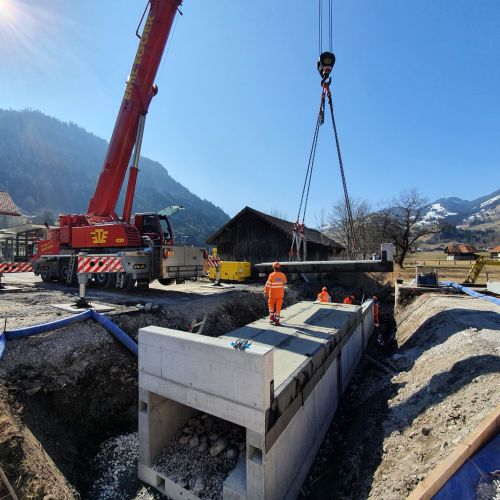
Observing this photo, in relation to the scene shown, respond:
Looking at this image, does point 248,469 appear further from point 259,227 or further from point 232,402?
point 259,227

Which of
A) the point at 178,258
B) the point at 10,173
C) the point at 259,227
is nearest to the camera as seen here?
the point at 178,258

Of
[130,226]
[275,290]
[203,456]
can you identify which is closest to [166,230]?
[130,226]

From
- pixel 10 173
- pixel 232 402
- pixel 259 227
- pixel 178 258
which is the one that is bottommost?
pixel 232 402

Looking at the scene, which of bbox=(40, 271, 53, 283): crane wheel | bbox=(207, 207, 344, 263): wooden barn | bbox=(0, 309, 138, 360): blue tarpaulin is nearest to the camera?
bbox=(0, 309, 138, 360): blue tarpaulin

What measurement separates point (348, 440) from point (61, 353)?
200 inches

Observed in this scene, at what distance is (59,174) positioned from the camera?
470 ft

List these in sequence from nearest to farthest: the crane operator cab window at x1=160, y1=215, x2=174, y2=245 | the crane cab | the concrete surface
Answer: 1. the crane cab
2. the crane operator cab window at x1=160, y1=215, x2=174, y2=245
3. the concrete surface

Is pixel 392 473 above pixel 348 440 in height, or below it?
above

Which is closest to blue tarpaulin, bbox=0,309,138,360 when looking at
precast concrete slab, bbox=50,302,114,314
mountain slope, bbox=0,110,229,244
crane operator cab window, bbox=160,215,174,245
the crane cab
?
precast concrete slab, bbox=50,302,114,314

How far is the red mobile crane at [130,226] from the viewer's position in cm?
983

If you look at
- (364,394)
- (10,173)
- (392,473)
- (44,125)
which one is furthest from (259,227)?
(44,125)

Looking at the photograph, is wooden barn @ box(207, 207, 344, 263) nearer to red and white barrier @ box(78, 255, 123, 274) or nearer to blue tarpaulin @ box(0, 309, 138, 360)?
red and white barrier @ box(78, 255, 123, 274)

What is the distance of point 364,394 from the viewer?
676 centimetres

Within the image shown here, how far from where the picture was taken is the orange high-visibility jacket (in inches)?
260
